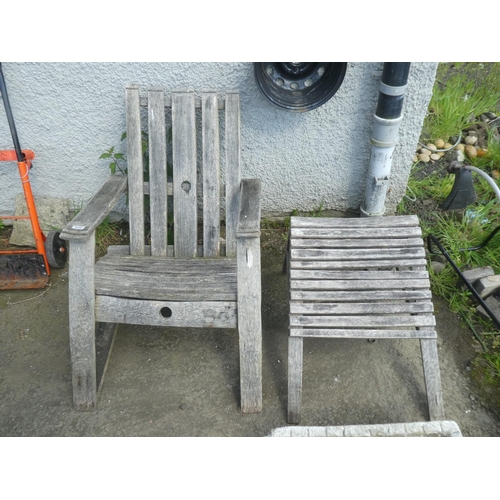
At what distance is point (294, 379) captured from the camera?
2262 millimetres

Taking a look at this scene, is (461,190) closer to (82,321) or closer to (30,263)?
(82,321)

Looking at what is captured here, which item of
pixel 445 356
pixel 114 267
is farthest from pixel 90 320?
pixel 445 356

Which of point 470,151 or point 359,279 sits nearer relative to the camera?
point 359,279

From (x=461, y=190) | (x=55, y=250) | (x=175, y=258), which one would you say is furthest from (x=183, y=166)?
(x=461, y=190)

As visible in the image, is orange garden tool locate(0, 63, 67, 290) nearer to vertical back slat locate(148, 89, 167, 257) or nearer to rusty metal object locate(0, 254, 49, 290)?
rusty metal object locate(0, 254, 49, 290)

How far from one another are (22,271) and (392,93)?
255cm

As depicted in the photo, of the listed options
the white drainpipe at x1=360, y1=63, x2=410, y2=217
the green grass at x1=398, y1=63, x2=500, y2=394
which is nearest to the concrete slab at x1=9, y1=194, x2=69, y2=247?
the white drainpipe at x1=360, y1=63, x2=410, y2=217

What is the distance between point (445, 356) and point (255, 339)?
45.0 inches

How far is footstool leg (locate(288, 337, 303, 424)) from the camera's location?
2262 mm

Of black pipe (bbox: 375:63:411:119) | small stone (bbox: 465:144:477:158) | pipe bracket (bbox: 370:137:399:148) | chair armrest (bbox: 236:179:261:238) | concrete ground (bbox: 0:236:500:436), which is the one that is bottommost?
concrete ground (bbox: 0:236:500:436)

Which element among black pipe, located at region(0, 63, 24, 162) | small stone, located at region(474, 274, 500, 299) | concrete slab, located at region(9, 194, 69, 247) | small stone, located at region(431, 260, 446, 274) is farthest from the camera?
concrete slab, located at region(9, 194, 69, 247)

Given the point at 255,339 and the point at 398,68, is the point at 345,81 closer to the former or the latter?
the point at 398,68

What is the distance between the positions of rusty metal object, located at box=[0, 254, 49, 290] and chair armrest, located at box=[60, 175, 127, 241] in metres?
0.83

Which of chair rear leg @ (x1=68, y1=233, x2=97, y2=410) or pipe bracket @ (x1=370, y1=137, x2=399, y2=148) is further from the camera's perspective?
pipe bracket @ (x1=370, y1=137, x2=399, y2=148)
